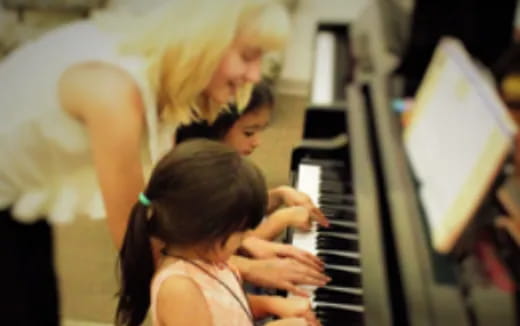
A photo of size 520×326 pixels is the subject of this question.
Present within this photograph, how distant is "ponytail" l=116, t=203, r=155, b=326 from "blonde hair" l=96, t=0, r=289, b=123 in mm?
223

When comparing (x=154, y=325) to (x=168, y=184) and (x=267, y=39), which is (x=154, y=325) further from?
(x=267, y=39)

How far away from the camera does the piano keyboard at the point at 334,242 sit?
3.55 feet

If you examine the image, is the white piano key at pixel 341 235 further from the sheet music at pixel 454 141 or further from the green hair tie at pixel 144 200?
the green hair tie at pixel 144 200

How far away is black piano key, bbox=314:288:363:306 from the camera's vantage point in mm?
1086

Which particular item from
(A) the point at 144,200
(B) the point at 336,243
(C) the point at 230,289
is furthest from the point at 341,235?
(A) the point at 144,200

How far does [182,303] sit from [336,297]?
0.27m

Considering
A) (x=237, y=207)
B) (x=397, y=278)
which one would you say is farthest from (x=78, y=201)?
(x=397, y=278)

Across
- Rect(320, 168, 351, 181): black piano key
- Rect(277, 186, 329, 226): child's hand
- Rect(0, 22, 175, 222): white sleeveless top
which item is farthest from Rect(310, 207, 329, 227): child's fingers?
Rect(0, 22, 175, 222): white sleeveless top

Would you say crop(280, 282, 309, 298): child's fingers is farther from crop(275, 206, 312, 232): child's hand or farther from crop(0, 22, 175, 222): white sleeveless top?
crop(0, 22, 175, 222): white sleeveless top

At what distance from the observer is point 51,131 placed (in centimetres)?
113

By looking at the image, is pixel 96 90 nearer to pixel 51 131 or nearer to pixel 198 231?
pixel 51 131

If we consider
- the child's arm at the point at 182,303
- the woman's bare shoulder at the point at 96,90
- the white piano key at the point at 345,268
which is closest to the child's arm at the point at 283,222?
the white piano key at the point at 345,268

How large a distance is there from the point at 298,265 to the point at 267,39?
42 centimetres

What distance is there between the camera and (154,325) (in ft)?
3.82
